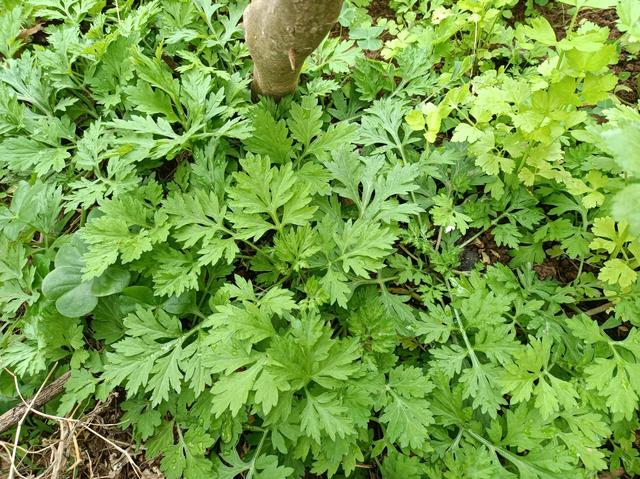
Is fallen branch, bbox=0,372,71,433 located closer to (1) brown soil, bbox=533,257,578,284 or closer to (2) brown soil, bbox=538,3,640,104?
(1) brown soil, bbox=533,257,578,284

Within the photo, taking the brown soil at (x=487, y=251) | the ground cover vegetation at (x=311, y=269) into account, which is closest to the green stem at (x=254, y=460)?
the ground cover vegetation at (x=311, y=269)

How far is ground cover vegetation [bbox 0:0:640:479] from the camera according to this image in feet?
5.93

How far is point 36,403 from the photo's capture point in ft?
6.81

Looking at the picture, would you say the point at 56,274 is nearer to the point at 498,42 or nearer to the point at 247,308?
the point at 247,308

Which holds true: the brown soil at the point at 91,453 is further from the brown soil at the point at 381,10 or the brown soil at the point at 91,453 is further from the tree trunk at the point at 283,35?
the brown soil at the point at 381,10

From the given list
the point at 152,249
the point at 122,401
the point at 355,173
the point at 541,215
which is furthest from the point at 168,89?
the point at 541,215

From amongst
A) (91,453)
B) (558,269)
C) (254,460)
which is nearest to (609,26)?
(558,269)

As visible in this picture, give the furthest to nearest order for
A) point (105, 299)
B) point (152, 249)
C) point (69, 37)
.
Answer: point (69, 37), point (105, 299), point (152, 249)

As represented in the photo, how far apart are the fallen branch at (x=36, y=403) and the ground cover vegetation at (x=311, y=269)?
50 mm

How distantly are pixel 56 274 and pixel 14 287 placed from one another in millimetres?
346

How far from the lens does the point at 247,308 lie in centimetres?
174

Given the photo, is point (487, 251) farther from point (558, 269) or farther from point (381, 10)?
point (381, 10)

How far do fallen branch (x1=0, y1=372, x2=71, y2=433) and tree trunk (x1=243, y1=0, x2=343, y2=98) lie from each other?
1.73 meters

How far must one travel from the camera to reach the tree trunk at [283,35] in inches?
61.4
